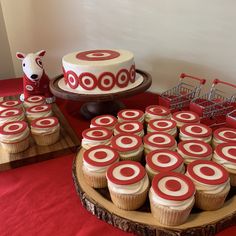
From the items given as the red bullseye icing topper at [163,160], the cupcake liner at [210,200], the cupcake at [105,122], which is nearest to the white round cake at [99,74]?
the cupcake at [105,122]

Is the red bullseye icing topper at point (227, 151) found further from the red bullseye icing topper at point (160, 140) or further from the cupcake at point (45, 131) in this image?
the cupcake at point (45, 131)

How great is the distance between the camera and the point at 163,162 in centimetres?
58

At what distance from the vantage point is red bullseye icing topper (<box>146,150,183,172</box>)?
569mm

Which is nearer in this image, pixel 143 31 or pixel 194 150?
pixel 194 150

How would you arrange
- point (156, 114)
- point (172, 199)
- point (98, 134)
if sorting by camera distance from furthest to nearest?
point (156, 114) → point (98, 134) → point (172, 199)

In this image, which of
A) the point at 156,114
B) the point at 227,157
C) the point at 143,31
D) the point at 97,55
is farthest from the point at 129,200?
the point at 143,31

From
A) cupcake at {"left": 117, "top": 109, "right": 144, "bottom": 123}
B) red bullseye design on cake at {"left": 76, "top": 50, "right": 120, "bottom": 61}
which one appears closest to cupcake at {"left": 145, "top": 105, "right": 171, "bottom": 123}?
cupcake at {"left": 117, "top": 109, "right": 144, "bottom": 123}

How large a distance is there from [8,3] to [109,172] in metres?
1.13

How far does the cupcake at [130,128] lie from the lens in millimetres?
713

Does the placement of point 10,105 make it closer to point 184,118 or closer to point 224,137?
point 184,118

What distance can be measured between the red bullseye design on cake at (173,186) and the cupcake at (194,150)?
0.25ft

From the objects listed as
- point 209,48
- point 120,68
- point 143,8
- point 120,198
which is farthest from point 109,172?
point 143,8

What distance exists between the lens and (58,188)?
0.67m

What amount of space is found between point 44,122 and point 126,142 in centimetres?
28
